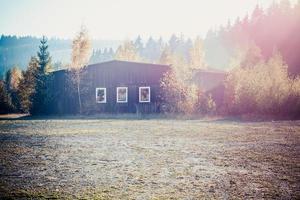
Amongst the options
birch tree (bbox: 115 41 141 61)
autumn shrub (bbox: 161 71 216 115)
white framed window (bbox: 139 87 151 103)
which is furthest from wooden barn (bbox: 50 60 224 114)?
birch tree (bbox: 115 41 141 61)

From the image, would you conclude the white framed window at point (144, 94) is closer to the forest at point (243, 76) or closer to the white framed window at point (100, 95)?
the forest at point (243, 76)

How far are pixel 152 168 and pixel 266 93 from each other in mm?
17501

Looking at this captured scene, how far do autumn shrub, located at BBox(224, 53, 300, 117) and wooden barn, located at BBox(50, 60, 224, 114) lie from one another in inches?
350

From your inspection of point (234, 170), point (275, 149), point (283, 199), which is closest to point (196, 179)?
point (234, 170)

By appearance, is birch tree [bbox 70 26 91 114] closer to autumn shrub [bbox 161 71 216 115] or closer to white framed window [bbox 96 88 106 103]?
white framed window [bbox 96 88 106 103]

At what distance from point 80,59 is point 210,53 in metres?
81.1

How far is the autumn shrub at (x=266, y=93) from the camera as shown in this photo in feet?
74.6

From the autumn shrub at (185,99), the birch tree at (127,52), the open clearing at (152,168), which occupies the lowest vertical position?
the open clearing at (152,168)

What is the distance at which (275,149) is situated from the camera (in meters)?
9.93

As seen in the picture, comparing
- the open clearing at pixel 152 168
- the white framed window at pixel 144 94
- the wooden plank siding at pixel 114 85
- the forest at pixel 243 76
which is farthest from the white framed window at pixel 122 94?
the open clearing at pixel 152 168

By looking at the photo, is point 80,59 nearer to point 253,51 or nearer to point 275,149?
point 253,51

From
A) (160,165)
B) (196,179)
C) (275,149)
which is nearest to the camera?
(196,179)

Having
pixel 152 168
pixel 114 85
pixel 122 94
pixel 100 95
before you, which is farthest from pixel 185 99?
pixel 152 168

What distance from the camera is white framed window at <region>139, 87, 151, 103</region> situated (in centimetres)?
3136
